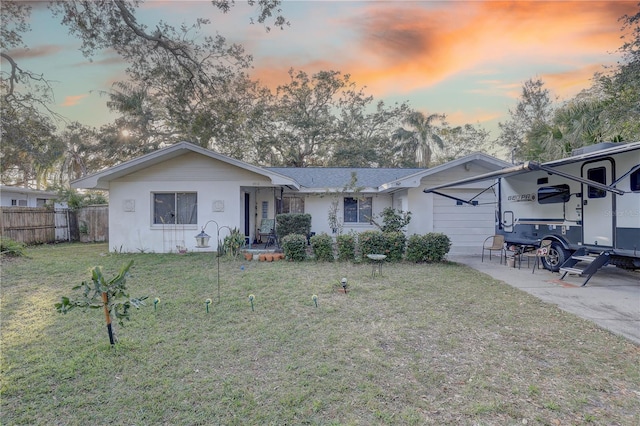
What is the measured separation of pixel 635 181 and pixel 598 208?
85 cm

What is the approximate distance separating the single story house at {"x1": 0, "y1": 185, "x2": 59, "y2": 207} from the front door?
18.9 metres

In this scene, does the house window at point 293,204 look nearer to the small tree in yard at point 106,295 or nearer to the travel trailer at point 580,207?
the travel trailer at point 580,207

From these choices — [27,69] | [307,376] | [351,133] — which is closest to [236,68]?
[27,69]

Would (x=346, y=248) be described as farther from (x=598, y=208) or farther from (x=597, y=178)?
(x=597, y=178)

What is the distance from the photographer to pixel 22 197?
16422 millimetres

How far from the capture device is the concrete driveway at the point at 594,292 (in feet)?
14.4

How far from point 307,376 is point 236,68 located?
1091 cm

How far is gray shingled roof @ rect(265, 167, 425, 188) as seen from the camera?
44.1 feet

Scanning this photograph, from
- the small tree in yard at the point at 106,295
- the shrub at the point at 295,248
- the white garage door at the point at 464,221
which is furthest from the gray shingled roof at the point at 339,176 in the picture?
the small tree in yard at the point at 106,295

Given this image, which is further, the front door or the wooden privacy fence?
the wooden privacy fence

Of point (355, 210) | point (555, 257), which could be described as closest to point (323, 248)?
point (355, 210)

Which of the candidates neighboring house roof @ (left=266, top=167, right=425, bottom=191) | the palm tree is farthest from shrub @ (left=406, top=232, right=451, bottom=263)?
the palm tree

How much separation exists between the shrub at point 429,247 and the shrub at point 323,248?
7.22 feet

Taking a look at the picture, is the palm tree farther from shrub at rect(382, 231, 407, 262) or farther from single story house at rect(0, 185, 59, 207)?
single story house at rect(0, 185, 59, 207)
